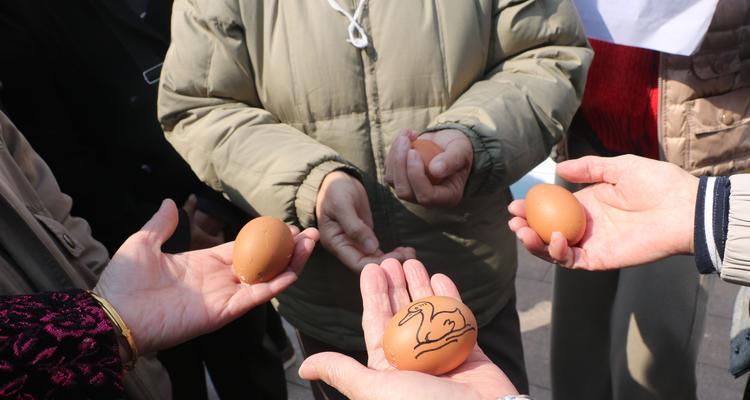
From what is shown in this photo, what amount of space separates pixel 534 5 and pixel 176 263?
1.31 meters

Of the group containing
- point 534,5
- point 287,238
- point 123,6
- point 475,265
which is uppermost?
point 123,6

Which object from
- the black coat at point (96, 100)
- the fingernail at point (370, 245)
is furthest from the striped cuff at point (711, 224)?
the black coat at point (96, 100)

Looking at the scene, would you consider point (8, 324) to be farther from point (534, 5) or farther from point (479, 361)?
point (534, 5)

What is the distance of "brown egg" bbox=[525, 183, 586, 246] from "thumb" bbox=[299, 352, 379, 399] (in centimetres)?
83

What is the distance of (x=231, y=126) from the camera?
1930mm

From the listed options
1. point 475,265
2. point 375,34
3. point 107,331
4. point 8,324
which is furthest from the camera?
point 475,265

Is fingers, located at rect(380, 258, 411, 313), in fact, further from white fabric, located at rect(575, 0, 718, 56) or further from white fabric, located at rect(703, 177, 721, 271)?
white fabric, located at rect(575, 0, 718, 56)

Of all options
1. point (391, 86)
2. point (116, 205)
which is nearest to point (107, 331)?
point (391, 86)

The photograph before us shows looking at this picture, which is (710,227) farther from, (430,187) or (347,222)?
(347,222)

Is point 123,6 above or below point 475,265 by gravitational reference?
above

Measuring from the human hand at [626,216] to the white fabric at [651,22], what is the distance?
0.50 metres

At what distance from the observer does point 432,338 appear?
5.14ft

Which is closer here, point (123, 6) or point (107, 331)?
point (107, 331)

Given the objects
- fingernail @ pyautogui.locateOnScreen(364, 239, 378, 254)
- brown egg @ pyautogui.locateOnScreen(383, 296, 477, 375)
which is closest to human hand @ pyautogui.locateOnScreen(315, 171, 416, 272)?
fingernail @ pyautogui.locateOnScreen(364, 239, 378, 254)
